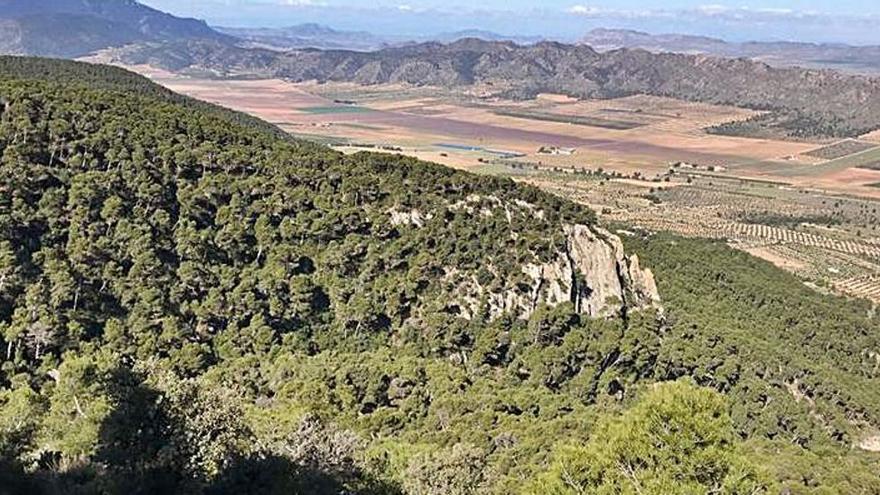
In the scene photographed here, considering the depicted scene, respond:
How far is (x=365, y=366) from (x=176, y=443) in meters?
15.9

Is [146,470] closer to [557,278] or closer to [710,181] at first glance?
[557,278]

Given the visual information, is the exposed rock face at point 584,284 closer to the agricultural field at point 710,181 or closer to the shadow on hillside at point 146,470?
the shadow on hillside at point 146,470

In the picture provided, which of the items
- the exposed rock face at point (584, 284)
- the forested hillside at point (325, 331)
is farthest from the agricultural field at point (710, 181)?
the forested hillside at point (325, 331)

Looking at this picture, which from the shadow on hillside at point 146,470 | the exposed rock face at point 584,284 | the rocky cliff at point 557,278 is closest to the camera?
the shadow on hillside at point 146,470

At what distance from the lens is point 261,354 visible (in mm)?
37281

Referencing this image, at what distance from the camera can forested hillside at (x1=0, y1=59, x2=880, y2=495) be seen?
68.7ft

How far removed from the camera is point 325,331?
39.7 metres

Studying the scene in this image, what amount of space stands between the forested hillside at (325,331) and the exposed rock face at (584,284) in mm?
161

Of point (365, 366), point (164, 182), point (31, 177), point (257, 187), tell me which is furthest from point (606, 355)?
point (31, 177)

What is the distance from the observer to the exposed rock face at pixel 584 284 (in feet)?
140

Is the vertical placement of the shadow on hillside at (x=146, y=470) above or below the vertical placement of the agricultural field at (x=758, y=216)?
above

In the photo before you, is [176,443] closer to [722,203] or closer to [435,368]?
[435,368]

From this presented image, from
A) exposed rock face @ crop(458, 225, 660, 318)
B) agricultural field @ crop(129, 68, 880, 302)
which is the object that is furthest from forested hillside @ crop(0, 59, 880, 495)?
agricultural field @ crop(129, 68, 880, 302)

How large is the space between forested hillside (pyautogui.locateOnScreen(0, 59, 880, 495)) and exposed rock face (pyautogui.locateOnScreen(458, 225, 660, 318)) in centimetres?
16
